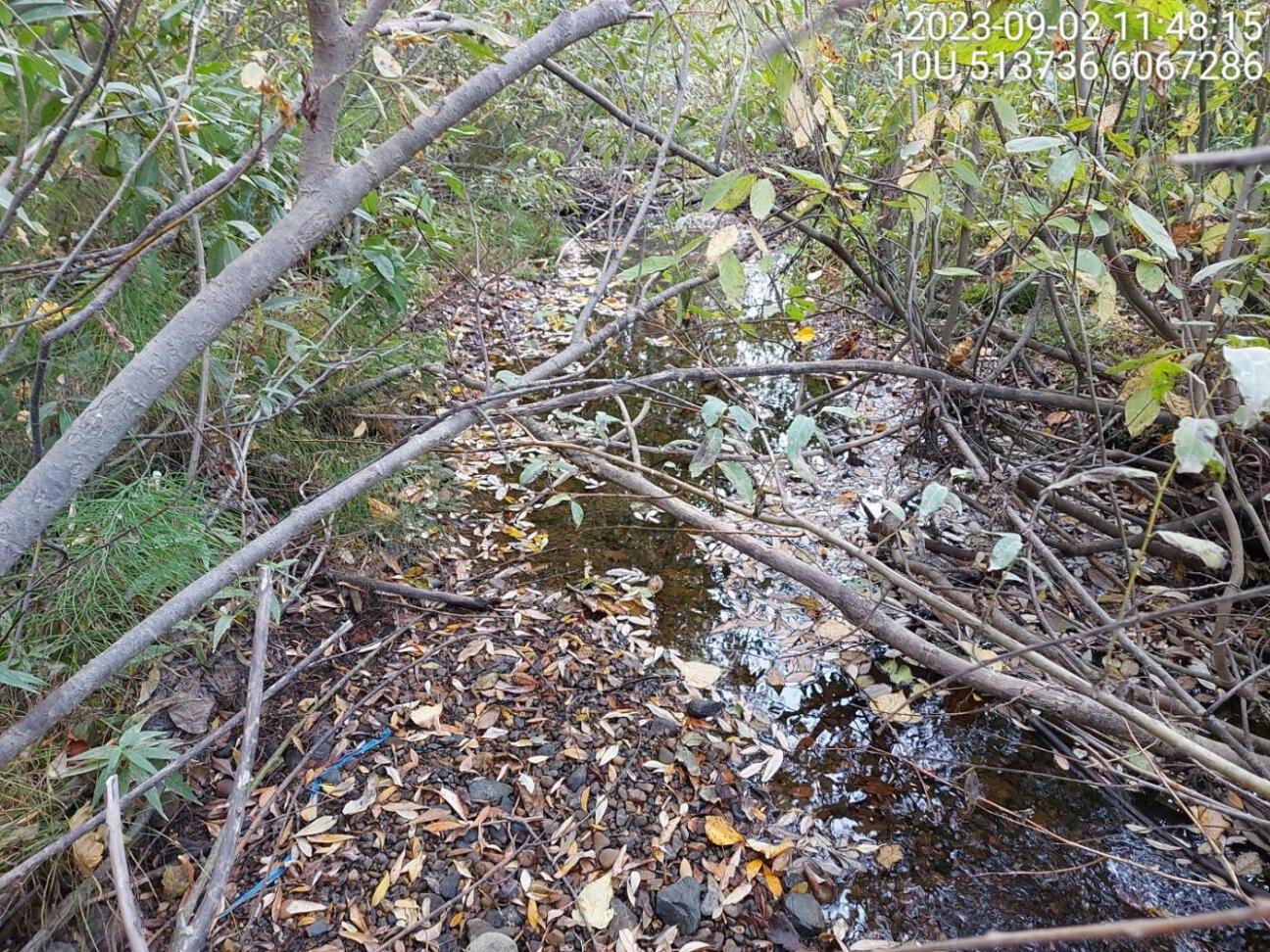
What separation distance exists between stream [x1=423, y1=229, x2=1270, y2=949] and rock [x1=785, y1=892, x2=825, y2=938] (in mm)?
40

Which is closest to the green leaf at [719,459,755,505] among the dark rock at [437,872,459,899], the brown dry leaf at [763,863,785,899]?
the brown dry leaf at [763,863,785,899]

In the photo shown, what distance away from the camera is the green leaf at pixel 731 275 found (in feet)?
4.66

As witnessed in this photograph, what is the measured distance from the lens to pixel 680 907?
1.82 metres

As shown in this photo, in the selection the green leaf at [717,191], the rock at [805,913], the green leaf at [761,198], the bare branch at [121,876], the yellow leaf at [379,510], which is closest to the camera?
the bare branch at [121,876]

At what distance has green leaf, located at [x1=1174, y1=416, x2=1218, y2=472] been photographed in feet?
3.43

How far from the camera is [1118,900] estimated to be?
1.87 m

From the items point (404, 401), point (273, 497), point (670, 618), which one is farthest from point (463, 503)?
point (670, 618)

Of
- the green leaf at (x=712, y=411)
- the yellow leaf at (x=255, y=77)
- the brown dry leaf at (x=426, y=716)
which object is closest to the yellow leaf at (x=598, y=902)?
the brown dry leaf at (x=426, y=716)

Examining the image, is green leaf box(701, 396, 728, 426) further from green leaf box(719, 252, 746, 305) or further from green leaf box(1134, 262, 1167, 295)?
green leaf box(1134, 262, 1167, 295)

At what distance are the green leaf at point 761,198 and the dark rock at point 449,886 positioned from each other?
1.71 meters

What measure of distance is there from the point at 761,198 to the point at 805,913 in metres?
1.67

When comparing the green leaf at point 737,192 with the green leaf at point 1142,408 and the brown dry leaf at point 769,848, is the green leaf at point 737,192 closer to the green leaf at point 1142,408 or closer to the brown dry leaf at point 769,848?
the green leaf at point 1142,408

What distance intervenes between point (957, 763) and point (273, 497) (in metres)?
2.39

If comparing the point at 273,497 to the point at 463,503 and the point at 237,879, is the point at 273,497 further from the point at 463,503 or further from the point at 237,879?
the point at 237,879
